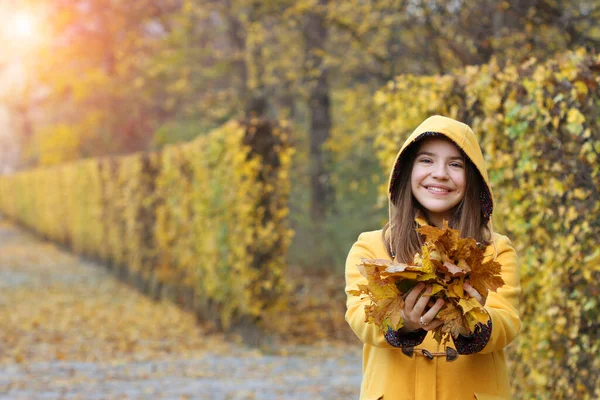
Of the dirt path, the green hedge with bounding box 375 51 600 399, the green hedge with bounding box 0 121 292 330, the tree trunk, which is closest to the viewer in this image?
the green hedge with bounding box 375 51 600 399

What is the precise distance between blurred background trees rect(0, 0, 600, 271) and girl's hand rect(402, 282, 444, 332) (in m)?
4.06

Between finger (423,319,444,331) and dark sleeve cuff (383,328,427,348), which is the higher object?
finger (423,319,444,331)

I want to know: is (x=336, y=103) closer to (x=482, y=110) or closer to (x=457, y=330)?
(x=482, y=110)

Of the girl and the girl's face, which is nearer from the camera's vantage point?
the girl

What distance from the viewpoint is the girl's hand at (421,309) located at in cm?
205

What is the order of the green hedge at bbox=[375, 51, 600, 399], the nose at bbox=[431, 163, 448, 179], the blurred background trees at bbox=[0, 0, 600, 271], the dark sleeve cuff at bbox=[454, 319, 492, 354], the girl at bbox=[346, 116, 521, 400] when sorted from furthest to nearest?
the blurred background trees at bbox=[0, 0, 600, 271], the green hedge at bbox=[375, 51, 600, 399], the nose at bbox=[431, 163, 448, 179], the girl at bbox=[346, 116, 521, 400], the dark sleeve cuff at bbox=[454, 319, 492, 354]

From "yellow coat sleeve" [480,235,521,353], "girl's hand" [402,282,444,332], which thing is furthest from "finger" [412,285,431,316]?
"yellow coat sleeve" [480,235,521,353]

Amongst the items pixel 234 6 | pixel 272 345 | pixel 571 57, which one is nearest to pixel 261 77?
pixel 234 6

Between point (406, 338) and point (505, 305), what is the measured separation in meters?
0.36

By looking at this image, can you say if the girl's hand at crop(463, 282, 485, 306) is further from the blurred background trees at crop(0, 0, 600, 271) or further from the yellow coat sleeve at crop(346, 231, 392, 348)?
the blurred background trees at crop(0, 0, 600, 271)

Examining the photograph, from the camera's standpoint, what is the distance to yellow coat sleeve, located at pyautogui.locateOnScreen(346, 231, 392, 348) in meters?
2.32

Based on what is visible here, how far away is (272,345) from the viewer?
8.62m

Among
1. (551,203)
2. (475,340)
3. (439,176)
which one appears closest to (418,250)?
(439,176)

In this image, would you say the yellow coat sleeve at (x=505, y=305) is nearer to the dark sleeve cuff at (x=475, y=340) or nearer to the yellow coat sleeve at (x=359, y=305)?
the dark sleeve cuff at (x=475, y=340)
